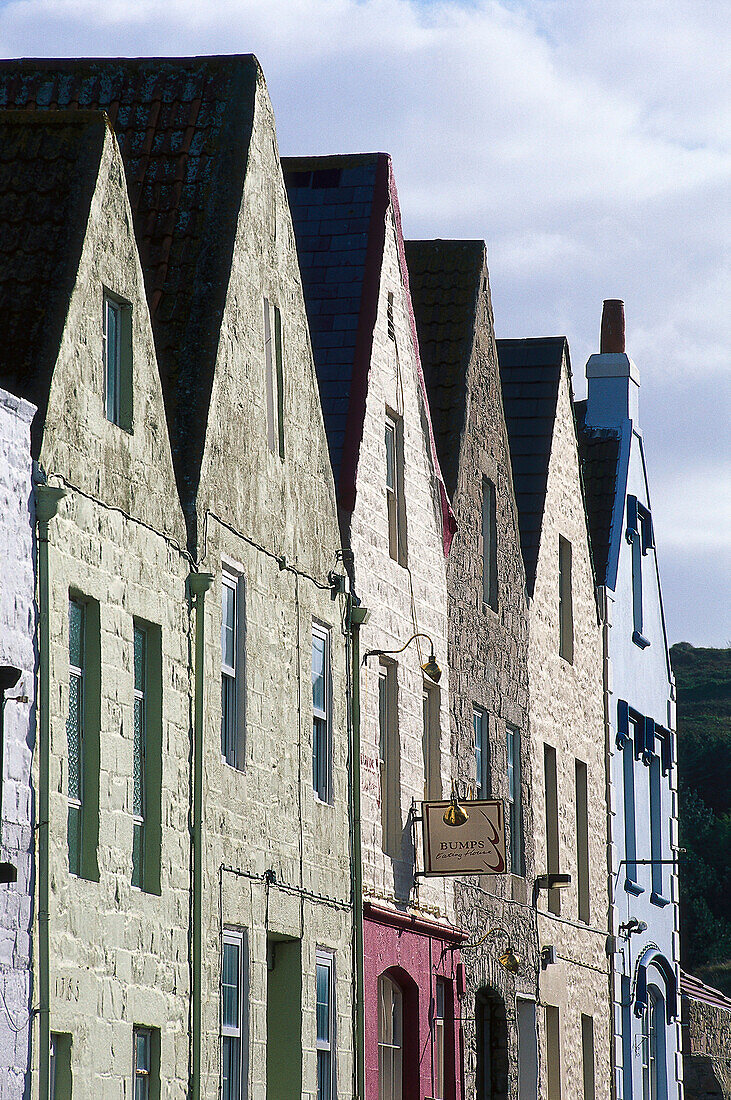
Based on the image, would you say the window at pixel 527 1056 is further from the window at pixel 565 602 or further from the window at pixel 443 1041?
the window at pixel 565 602

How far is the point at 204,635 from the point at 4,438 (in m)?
3.62

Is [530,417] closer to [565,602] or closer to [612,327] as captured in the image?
[565,602]

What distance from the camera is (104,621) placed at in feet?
49.3

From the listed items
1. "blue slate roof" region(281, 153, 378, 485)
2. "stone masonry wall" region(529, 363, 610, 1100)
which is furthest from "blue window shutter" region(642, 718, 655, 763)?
"blue slate roof" region(281, 153, 378, 485)

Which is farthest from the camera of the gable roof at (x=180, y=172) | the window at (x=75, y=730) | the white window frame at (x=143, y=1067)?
the gable roof at (x=180, y=172)

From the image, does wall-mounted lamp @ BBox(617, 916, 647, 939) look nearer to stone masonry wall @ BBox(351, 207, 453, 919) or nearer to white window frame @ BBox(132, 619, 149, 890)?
stone masonry wall @ BBox(351, 207, 453, 919)

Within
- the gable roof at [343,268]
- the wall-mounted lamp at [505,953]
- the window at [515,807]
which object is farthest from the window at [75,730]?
the window at [515,807]

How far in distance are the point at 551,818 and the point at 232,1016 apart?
1149 centimetres

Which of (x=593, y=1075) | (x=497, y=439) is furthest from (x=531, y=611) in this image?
(x=593, y=1075)

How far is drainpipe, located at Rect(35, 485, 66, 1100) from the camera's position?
13.6 meters

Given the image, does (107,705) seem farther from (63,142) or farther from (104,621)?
(63,142)

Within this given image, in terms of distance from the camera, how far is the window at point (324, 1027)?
19406 millimetres

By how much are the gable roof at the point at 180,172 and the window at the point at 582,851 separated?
13278 mm

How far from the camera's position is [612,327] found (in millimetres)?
34312
